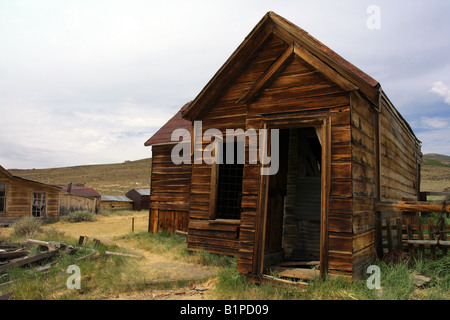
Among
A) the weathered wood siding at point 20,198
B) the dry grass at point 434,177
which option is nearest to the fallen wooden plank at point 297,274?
the weathered wood siding at point 20,198

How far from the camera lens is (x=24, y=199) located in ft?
66.0

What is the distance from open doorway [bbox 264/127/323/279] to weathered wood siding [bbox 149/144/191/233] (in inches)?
174

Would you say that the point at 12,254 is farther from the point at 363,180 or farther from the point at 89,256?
the point at 363,180

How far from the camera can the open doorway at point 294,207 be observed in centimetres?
711

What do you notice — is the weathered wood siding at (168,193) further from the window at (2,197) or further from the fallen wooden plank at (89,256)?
the window at (2,197)

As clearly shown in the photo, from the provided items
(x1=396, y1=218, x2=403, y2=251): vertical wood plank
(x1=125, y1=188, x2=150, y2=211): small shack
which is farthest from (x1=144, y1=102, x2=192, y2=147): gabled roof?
(x1=125, y1=188, x2=150, y2=211): small shack

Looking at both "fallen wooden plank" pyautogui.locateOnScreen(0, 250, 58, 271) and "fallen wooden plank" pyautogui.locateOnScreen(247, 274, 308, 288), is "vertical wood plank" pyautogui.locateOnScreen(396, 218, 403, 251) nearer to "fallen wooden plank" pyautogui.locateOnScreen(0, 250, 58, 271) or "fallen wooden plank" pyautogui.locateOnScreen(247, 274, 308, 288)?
"fallen wooden plank" pyautogui.locateOnScreen(247, 274, 308, 288)

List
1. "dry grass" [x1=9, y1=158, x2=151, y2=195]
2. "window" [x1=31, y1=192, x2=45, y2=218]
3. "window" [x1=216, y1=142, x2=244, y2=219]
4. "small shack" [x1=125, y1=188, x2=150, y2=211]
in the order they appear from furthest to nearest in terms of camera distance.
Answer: "dry grass" [x1=9, y1=158, x2=151, y2=195]
"small shack" [x1=125, y1=188, x2=150, y2=211]
"window" [x1=31, y1=192, x2=45, y2=218]
"window" [x1=216, y1=142, x2=244, y2=219]

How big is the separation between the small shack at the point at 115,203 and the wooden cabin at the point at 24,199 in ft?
22.8

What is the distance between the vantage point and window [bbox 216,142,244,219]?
8.70 m

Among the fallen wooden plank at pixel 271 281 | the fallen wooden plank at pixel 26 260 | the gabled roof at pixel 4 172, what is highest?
the gabled roof at pixel 4 172

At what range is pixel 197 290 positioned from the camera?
19.5 feet

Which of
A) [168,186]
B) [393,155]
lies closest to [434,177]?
[393,155]
